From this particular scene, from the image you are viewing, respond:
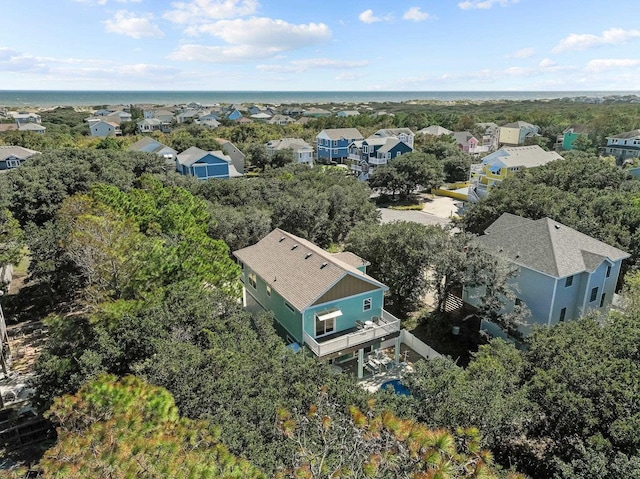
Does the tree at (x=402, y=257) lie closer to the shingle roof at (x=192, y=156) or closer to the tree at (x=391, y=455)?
the tree at (x=391, y=455)

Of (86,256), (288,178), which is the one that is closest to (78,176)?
(288,178)

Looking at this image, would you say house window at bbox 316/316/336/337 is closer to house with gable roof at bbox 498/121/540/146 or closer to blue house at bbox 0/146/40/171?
blue house at bbox 0/146/40/171

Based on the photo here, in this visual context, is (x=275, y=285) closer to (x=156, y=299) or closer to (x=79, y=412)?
(x=156, y=299)

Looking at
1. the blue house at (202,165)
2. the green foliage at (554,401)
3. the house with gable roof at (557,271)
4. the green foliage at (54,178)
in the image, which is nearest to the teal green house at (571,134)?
the blue house at (202,165)

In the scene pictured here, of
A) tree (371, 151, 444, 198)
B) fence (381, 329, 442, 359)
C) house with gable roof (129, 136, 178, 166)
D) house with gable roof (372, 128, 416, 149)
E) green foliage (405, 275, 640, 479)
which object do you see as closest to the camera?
green foliage (405, 275, 640, 479)

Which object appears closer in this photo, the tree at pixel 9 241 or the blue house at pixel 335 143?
the tree at pixel 9 241

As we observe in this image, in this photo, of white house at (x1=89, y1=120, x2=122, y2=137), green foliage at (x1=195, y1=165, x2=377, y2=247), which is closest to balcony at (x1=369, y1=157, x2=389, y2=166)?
green foliage at (x1=195, y1=165, x2=377, y2=247)

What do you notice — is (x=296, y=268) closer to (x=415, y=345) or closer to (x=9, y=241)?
(x=415, y=345)
